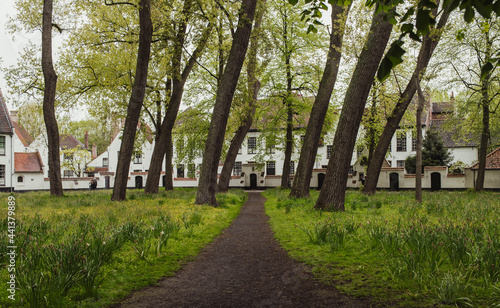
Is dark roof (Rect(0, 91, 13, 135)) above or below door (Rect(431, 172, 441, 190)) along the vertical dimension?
above

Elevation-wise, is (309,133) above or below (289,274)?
above

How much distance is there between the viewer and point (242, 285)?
181 inches

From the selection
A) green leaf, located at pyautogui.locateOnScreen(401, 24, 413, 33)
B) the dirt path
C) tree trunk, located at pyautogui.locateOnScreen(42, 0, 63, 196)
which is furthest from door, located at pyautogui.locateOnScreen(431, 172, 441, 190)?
green leaf, located at pyautogui.locateOnScreen(401, 24, 413, 33)

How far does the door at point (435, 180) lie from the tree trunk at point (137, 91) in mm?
31066

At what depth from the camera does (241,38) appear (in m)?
13.0

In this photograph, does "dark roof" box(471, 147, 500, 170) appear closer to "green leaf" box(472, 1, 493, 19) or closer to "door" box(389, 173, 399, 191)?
"door" box(389, 173, 399, 191)

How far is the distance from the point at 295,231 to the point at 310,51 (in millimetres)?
20062

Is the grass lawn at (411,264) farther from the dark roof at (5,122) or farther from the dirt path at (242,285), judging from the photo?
the dark roof at (5,122)

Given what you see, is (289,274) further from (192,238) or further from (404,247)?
(192,238)

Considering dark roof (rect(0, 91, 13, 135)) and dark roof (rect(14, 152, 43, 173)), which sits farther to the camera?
dark roof (rect(14, 152, 43, 173))

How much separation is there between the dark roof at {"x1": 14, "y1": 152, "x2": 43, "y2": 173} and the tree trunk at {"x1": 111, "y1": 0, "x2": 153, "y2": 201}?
129 ft

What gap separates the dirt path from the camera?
154 inches

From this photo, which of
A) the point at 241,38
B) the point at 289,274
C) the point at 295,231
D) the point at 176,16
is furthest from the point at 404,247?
the point at 176,16

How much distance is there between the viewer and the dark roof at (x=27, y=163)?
47.3 meters
